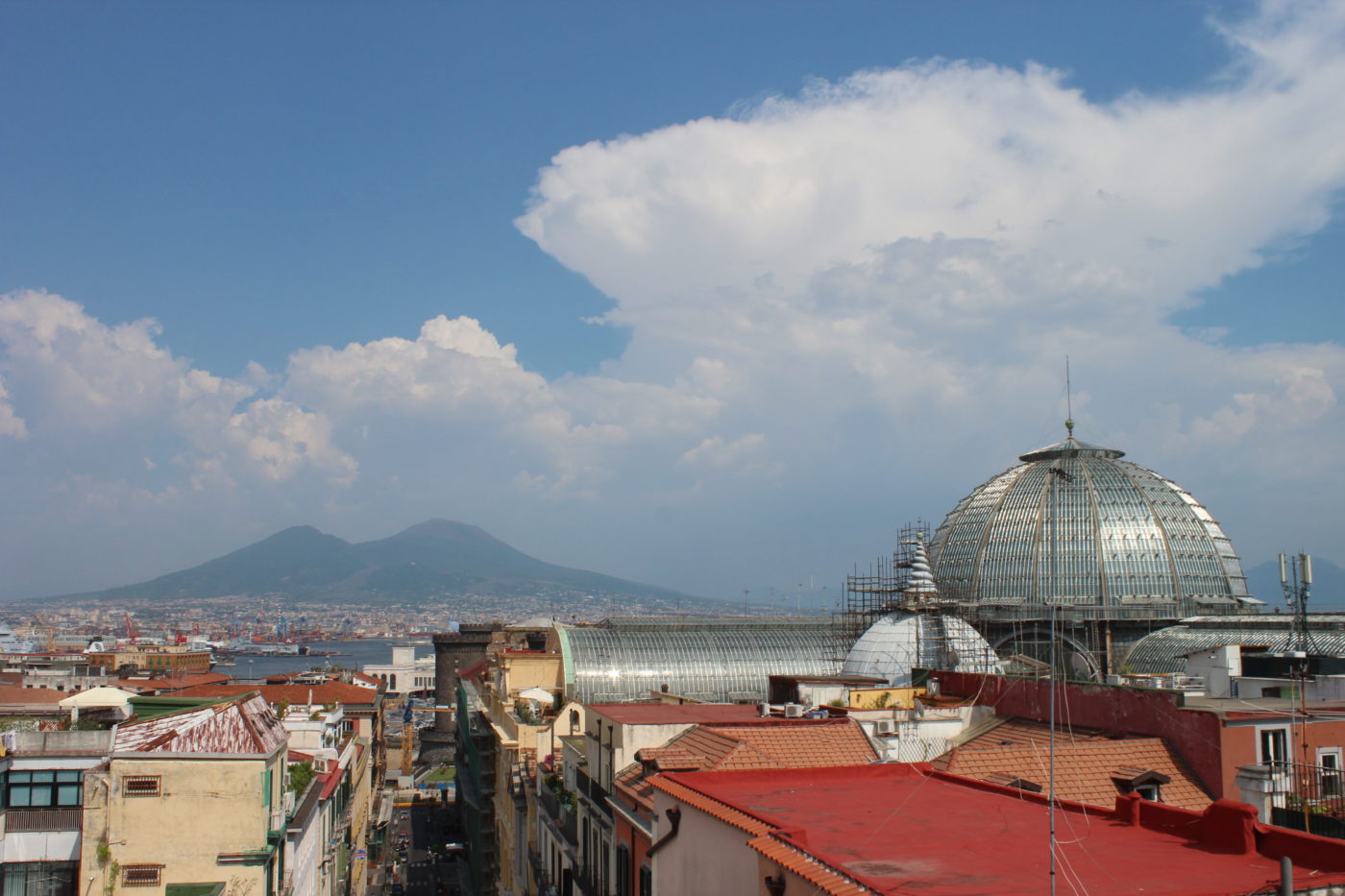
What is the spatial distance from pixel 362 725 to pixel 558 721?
2695 cm

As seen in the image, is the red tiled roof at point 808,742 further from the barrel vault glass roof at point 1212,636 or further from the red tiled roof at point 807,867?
the barrel vault glass roof at point 1212,636

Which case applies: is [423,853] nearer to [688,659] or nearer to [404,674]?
[688,659]

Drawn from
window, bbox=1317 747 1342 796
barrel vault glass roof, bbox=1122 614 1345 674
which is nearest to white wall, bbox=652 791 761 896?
window, bbox=1317 747 1342 796

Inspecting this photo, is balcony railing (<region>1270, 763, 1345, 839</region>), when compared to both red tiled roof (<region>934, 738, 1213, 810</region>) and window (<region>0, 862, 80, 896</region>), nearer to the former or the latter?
red tiled roof (<region>934, 738, 1213, 810</region>)

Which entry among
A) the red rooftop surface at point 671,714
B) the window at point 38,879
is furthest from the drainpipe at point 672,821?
the window at point 38,879

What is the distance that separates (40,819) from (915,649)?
34.4 m

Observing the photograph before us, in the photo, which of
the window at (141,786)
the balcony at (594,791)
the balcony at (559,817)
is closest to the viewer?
the window at (141,786)

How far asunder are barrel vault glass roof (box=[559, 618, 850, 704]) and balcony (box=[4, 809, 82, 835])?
119 ft

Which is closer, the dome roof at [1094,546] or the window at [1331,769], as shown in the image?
the window at [1331,769]

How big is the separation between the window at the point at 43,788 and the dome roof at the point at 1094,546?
54.8m

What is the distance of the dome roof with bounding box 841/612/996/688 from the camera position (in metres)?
46.3

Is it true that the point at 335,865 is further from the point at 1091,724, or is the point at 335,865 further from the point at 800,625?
the point at 800,625

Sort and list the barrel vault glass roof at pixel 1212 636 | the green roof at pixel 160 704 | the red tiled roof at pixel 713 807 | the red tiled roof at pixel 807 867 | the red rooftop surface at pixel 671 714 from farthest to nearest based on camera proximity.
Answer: the barrel vault glass roof at pixel 1212 636, the green roof at pixel 160 704, the red rooftop surface at pixel 671 714, the red tiled roof at pixel 713 807, the red tiled roof at pixel 807 867

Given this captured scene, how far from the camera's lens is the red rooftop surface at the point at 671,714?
24.1 metres
